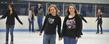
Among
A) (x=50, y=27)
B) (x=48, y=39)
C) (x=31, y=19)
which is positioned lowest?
(x=31, y=19)

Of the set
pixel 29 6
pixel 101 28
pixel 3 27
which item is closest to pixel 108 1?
pixel 101 28

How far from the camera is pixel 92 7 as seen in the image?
54.6 feet

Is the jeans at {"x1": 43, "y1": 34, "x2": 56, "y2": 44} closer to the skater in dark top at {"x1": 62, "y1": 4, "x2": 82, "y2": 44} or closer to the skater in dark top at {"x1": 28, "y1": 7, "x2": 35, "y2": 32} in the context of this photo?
the skater in dark top at {"x1": 62, "y1": 4, "x2": 82, "y2": 44}

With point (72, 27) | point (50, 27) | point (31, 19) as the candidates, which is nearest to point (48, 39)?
point (50, 27)

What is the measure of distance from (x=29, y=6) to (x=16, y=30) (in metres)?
1.38

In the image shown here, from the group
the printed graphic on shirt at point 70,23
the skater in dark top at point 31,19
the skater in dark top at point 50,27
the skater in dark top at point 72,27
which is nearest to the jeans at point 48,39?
the skater in dark top at point 50,27

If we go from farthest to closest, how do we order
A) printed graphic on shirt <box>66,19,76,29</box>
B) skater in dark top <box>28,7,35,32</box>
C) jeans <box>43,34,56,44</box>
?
Answer: skater in dark top <box>28,7,35,32</box>
jeans <box>43,34,56,44</box>
printed graphic on shirt <box>66,19,76,29</box>

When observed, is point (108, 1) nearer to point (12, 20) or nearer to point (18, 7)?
point (18, 7)

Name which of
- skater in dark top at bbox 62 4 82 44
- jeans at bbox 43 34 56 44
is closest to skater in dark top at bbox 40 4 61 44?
jeans at bbox 43 34 56 44

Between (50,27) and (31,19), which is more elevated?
(50,27)

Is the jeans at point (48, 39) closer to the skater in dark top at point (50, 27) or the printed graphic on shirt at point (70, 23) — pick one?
the skater in dark top at point (50, 27)

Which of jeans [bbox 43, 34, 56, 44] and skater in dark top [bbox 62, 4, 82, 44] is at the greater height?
skater in dark top [bbox 62, 4, 82, 44]

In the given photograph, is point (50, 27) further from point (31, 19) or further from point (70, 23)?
point (31, 19)

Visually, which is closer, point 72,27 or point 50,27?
Answer: point 72,27
